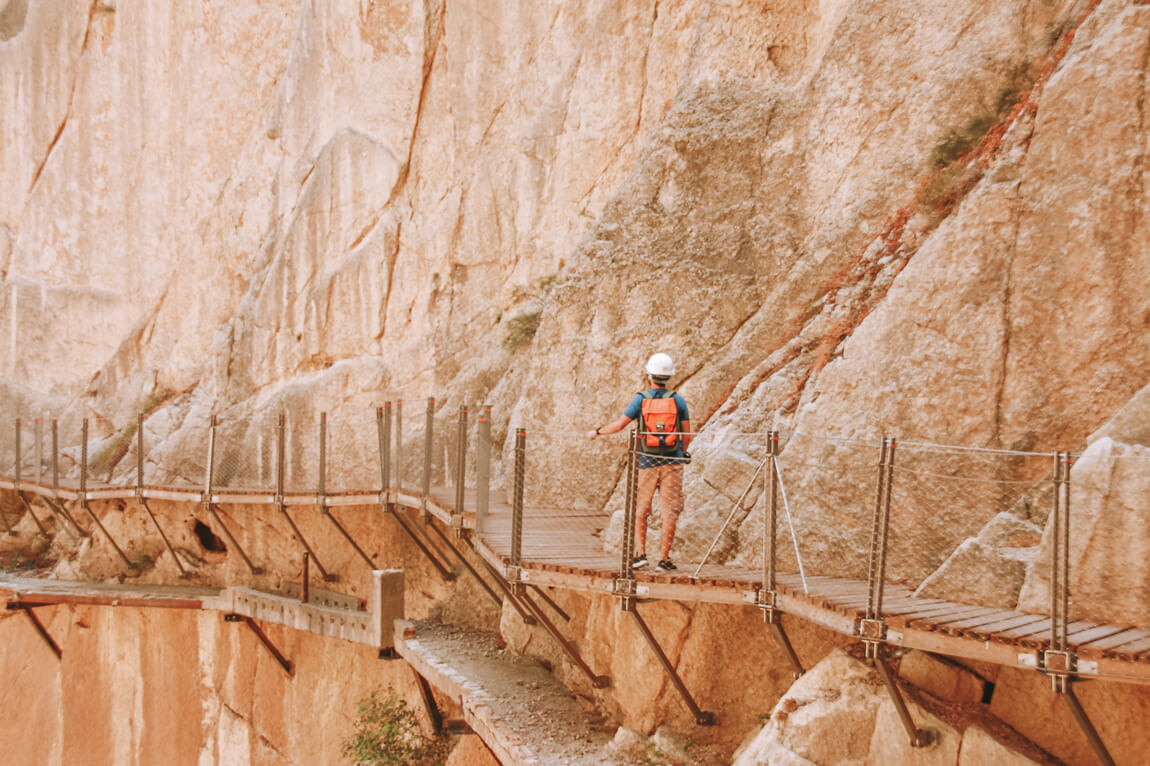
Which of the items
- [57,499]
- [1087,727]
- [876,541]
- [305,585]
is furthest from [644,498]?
[57,499]

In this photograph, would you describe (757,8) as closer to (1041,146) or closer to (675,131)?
(675,131)

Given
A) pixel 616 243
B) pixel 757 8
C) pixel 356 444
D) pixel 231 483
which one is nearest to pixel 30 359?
pixel 231 483

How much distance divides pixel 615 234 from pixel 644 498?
5124 mm

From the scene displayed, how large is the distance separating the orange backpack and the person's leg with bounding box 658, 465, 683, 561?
0.15 m

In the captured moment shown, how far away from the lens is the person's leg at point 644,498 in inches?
286

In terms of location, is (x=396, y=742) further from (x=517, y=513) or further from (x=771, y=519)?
(x=771, y=519)

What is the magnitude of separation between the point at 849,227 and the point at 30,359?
20.3 m

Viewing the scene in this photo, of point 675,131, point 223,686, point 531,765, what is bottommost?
point 223,686

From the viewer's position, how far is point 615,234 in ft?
38.2

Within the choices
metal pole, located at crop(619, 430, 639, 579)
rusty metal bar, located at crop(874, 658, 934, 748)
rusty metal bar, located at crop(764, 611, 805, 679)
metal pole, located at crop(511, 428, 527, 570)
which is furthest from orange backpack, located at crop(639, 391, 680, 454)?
rusty metal bar, located at crop(874, 658, 934, 748)

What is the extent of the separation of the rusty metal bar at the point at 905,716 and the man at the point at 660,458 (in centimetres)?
199

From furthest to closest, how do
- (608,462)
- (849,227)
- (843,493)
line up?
(608,462)
(849,227)
(843,493)

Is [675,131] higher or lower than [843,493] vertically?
higher

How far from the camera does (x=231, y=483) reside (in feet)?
50.5
